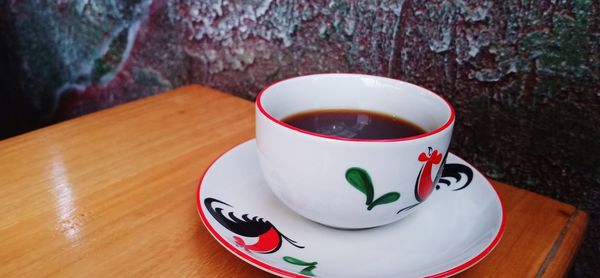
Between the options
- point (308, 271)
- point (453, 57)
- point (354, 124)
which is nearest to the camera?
point (308, 271)

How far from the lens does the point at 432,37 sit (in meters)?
0.57

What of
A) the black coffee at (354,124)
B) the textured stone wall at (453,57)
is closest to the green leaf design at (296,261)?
the black coffee at (354,124)

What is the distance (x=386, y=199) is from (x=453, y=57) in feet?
0.91

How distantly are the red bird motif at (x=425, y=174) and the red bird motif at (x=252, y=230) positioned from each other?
3.9 inches

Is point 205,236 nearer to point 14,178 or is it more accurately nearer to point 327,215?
point 327,215

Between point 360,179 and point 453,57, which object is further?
point 453,57

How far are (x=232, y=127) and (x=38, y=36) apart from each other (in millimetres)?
740

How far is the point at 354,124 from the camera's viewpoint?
44 centimetres

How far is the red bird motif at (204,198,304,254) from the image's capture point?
35cm

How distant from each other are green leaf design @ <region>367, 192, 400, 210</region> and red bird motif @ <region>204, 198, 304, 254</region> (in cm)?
6

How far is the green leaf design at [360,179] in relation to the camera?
1.09 ft

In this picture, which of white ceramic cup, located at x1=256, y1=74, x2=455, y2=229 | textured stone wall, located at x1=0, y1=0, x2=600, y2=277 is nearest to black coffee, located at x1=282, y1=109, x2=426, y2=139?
white ceramic cup, located at x1=256, y1=74, x2=455, y2=229

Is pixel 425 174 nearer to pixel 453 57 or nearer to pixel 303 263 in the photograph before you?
pixel 303 263

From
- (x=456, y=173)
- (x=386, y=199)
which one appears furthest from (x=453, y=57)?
(x=386, y=199)
